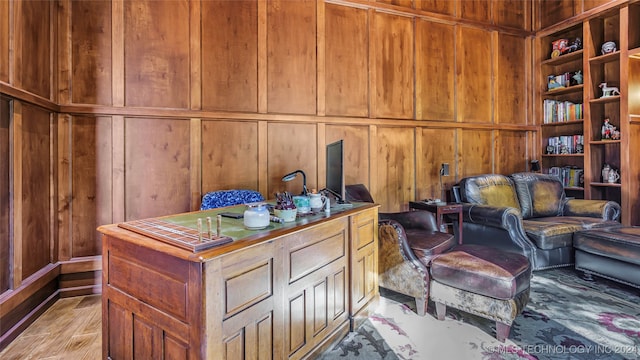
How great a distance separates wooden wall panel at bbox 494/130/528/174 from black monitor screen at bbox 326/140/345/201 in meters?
3.32

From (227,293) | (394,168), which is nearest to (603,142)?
(394,168)

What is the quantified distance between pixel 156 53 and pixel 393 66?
270cm

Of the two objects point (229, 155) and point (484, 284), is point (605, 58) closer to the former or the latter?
point (484, 284)

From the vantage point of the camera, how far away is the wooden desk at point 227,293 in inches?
47.7

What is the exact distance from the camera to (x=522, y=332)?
2168 mm

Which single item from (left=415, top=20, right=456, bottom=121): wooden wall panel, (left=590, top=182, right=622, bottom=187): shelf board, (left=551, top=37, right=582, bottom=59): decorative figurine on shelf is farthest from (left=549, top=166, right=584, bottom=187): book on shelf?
(left=415, top=20, right=456, bottom=121): wooden wall panel

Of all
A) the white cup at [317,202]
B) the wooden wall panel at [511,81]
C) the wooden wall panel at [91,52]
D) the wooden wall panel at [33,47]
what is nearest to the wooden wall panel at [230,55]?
the wooden wall panel at [91,52]

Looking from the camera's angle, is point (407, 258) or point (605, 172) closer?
point (407, 258)

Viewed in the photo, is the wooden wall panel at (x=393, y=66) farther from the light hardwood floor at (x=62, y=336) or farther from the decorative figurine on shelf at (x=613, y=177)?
the light hardwood floor at (x=62, y=336)

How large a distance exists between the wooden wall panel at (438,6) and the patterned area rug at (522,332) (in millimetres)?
3583

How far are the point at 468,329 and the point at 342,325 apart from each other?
91 cm

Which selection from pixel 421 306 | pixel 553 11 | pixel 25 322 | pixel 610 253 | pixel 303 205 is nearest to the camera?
pixel 303 205

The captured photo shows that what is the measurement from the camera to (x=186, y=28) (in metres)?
3.18

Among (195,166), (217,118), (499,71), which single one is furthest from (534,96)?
(195,166)
